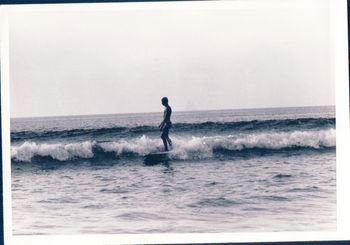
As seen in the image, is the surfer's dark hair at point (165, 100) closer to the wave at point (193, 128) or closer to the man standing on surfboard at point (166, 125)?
the man standing on surfboard at point (166, 125)

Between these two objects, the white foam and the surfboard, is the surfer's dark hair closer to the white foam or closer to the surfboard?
the surfboard

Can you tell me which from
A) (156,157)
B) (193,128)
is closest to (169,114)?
(193,128)

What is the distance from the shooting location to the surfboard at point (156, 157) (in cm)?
338

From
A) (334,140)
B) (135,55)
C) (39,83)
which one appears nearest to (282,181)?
(334,140)

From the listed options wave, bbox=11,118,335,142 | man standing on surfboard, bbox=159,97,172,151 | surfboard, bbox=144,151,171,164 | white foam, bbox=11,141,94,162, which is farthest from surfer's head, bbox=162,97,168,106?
white foam, bbox=11,141,94,162

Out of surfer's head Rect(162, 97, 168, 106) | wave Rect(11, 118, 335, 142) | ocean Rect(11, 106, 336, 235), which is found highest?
surfer's head Rect(162, 97, 168, 106)

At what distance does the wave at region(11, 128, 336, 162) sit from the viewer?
337 cm

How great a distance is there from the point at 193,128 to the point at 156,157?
1.03 feet

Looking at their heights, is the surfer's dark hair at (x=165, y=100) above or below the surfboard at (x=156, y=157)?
above

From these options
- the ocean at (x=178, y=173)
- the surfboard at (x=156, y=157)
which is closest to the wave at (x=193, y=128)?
the ocean at (x=178, y=173)

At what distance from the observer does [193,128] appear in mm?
3363

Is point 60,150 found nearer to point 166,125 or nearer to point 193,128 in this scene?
point 166,125

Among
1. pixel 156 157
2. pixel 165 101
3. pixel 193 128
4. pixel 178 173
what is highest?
pixel 165 101

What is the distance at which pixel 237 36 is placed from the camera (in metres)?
3.31
